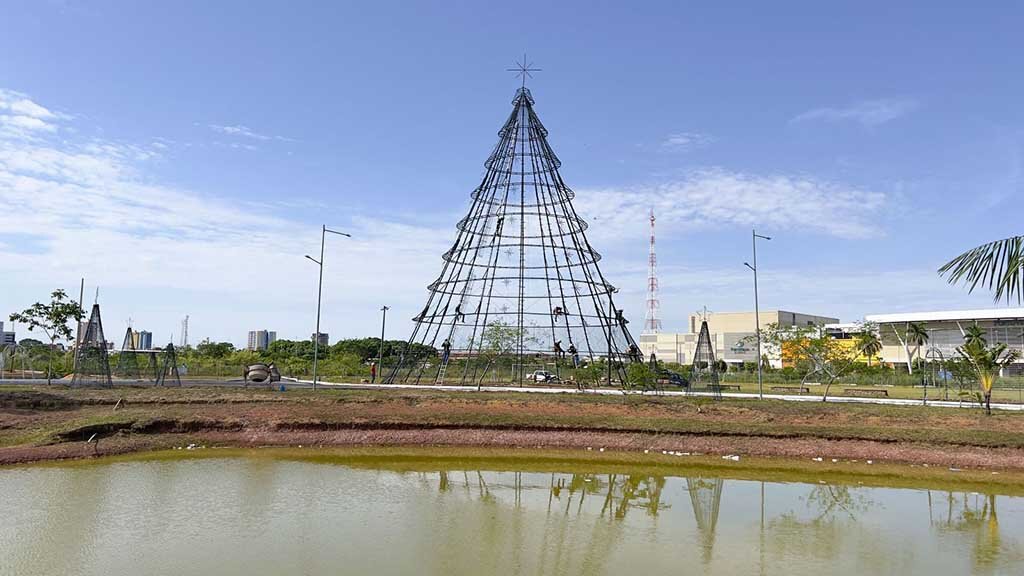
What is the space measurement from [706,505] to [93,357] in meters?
34.7

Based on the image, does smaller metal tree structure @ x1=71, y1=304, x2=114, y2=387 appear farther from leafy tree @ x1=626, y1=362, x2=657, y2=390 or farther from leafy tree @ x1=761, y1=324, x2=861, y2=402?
leafy tree @ x1=761, y1=324, x2=861, y2=402

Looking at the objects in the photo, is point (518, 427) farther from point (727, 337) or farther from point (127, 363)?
point (727, 337)

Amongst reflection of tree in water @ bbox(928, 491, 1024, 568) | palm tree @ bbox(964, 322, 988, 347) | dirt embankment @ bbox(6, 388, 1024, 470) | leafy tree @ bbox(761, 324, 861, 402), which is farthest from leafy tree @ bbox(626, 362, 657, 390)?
reflection of tree in water @ bbox(928, 491, 1024, 568)

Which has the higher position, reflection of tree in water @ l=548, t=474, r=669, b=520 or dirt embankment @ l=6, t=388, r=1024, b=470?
dirt embankment @ l=6, t=388, r=1024, b=470

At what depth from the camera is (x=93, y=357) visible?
37.7 m

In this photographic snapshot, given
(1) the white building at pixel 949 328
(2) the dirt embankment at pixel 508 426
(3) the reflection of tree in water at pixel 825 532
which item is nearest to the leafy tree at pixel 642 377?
(2) the dirt embankment at pixel 508 426

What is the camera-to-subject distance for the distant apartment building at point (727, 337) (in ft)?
404

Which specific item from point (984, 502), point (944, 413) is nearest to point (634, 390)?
point (944, 413)

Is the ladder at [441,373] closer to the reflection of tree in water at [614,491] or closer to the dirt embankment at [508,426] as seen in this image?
the dirt embankment at [508,426]

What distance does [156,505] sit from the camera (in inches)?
623

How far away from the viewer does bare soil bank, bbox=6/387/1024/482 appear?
78.6 feet

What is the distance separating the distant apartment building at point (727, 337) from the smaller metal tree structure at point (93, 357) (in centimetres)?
9495

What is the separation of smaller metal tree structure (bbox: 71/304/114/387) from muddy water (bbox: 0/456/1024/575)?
18464mm

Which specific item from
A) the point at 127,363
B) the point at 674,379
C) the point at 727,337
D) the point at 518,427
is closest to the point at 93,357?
the point at 127,363
